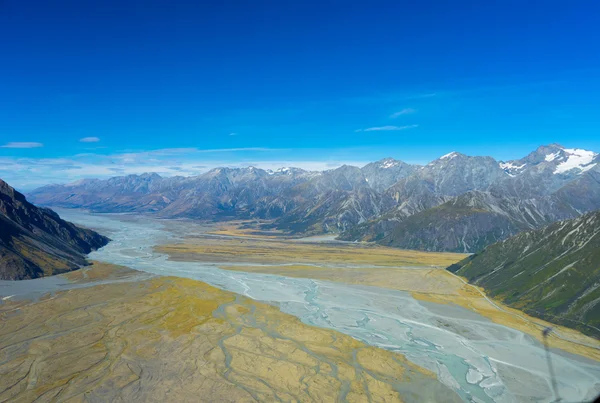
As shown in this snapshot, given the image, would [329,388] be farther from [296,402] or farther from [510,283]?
[510,283]

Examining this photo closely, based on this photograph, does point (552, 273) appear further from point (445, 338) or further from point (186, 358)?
point (186, 358)

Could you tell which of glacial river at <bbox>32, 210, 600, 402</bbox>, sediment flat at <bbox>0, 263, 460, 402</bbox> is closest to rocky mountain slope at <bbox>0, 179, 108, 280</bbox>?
sediment flat at <bbox>0, 263, 460, 402</bbox>

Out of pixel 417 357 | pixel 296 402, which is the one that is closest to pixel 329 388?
pixel 296 402

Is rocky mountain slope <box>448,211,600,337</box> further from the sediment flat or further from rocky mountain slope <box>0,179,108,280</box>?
rocky mountain slope <box>0,179,108,280</box>

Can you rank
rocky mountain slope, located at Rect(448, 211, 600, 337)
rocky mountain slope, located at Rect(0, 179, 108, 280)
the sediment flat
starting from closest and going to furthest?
the sediment flat
rocky mountain slope, located at Rect(448, 211, 600, 337)
rocky mountain slope, located at Rect(0, 179, 108, 280)

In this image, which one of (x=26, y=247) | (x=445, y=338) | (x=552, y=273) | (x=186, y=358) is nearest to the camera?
(x=186, y=358)

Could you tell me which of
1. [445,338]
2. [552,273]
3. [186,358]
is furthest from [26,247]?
[552,273]

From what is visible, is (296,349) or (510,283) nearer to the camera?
(296,349)
